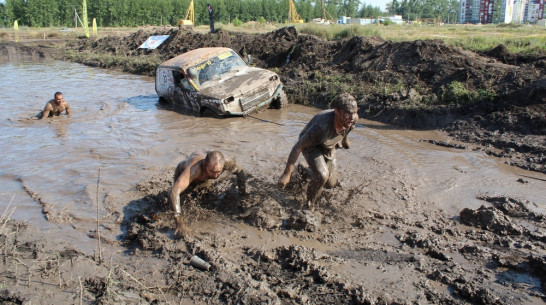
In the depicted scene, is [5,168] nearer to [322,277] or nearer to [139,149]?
[139,149]

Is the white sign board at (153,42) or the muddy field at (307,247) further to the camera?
the white sign board at (153,42)

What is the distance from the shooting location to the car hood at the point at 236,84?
10297mm

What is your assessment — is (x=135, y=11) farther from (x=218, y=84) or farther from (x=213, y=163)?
(x=213, y=163)

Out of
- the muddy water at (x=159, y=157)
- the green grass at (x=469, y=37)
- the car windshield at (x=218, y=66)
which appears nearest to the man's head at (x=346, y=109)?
the muddy water at (x=159, y=157)

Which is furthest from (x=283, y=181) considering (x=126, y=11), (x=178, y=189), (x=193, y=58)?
(x=126, y=11)

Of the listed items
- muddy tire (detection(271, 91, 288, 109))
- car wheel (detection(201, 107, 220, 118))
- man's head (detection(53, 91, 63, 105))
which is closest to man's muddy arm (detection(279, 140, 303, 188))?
car wheel (detection(201, 107, 220, 118))

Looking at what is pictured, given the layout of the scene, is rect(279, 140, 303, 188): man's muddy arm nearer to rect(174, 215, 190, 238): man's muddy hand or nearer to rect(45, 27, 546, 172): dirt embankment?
rect(174, 215, 190, 238): man's muddy hand

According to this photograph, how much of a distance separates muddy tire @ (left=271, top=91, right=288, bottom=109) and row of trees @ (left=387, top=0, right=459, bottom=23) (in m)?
107

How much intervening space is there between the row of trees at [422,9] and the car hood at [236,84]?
10802 cm

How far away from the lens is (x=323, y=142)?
4996mm

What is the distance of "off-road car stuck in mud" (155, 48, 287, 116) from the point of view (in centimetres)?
1030

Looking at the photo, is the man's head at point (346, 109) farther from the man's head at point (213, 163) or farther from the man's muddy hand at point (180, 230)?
the man's muddy hand at point (180, 230)

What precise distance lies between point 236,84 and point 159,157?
3195 millimetres

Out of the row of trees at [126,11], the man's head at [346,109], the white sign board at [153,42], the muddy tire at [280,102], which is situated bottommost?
the muddy tire at [280,102]
